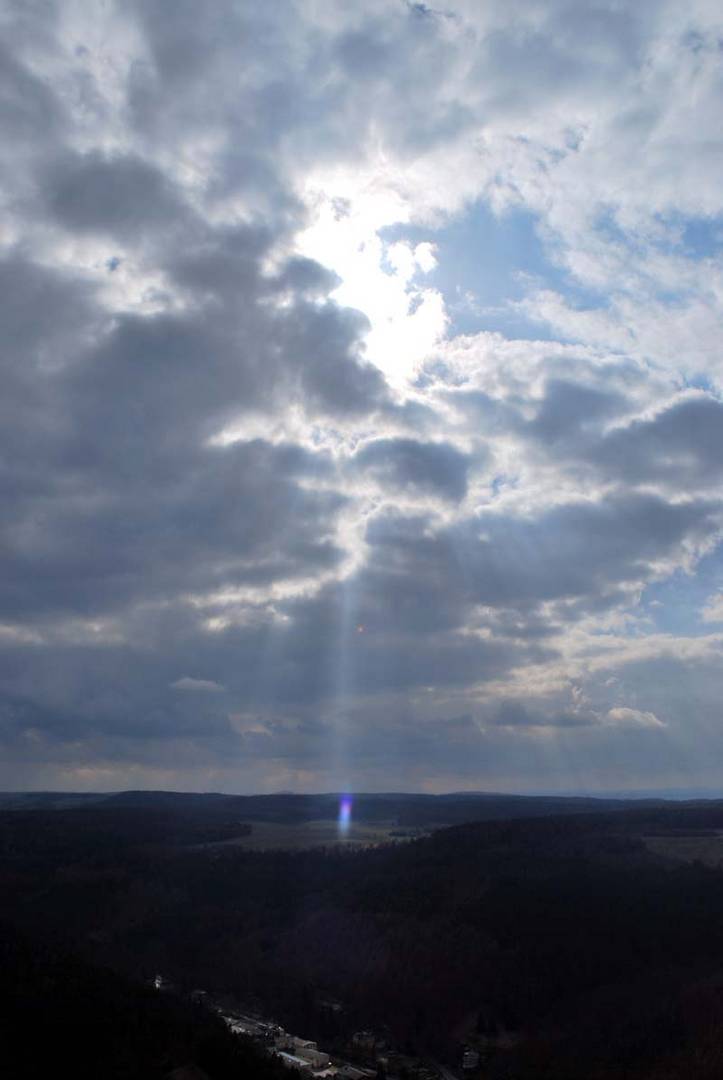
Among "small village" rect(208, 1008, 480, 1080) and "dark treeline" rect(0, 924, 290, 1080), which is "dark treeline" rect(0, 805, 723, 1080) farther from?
"dark treeline" rect(0, 924, 290, 1080)

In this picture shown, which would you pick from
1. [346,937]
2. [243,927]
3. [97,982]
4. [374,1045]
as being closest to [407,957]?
[346,937]

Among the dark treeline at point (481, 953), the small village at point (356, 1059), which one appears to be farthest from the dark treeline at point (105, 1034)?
the dark treeline at point (481, 953)

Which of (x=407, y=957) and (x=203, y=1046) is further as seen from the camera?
(x=407, y=957)

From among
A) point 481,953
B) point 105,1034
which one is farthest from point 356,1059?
point 481,953

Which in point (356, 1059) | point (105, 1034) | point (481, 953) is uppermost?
point (105, 1034)

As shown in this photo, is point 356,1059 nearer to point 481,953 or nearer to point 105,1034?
point 105,1034

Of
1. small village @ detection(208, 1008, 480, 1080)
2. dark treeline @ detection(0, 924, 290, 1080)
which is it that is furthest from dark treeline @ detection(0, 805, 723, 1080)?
dark treeline @ detection(0, 924, 290, 1080)

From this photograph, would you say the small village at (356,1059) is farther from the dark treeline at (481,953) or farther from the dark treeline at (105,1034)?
the dark treeline at (105,1034)

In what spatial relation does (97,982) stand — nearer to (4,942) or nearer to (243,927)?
(4,942)

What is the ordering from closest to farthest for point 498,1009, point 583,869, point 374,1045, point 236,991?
point 374,1045, point 498,1009, point 236,991, point 583,869
